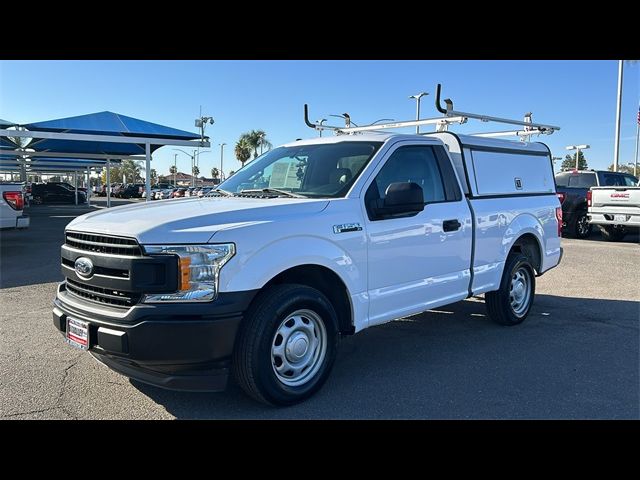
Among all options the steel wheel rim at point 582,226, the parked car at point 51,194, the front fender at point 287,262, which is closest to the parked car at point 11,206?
the front fender at point 287,262

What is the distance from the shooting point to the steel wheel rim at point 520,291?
6.23 m

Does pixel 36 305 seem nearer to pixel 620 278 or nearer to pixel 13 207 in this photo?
pixel 13 207

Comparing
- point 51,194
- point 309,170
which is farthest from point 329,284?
point 51,194

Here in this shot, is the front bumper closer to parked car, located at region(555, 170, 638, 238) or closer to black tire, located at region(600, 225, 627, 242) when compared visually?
parked car, located at region(555, 170, 638, 238)

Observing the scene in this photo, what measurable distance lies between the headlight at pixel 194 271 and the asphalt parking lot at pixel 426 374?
0.96m

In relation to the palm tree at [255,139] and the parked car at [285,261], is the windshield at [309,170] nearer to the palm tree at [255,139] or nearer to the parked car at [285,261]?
the parked car at [285,261]

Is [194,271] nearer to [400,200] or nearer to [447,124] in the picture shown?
[400,200]

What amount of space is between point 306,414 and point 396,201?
177 cm

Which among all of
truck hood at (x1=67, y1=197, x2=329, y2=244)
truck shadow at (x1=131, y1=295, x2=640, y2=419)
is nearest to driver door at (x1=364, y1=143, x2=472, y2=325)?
truck shadow at (x1=131, y1=295, x2=640, y2=419)

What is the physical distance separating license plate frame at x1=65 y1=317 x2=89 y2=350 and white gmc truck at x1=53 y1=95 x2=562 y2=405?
0.6 inches

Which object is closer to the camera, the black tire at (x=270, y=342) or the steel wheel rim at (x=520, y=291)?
the black tire at (x=270, y=342)

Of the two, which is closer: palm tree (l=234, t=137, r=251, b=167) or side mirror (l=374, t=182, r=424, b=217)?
side mirror (l=374, t=182, r=424, b=217)

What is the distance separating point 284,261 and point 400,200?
114cm

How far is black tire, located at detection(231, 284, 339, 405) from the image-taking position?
3549mm
